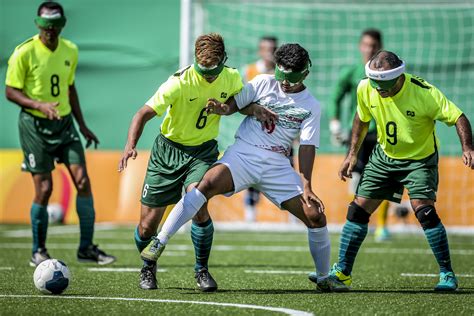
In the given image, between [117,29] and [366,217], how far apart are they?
1074cm

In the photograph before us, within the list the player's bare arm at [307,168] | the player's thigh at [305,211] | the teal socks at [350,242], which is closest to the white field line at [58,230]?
the teal socks at [350,242]

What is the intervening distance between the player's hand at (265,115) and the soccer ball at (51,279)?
1869mm

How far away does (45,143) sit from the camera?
1009cm

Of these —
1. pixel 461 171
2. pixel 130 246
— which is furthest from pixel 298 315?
pixel 461 171

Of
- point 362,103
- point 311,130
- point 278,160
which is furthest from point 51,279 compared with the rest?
point 362,103

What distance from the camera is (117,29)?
1830cm

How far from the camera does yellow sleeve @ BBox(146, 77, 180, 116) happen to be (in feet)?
25.8

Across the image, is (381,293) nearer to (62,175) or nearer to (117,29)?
(62,175)

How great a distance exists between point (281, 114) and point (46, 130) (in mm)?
3102

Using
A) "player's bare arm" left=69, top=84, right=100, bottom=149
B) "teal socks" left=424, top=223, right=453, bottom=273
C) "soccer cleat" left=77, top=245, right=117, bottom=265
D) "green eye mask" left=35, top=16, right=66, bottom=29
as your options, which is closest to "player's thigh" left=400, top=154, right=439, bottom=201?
"teal socks" left=424, top=223, right=453, bottom=273

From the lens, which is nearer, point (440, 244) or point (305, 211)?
point (305, 211)

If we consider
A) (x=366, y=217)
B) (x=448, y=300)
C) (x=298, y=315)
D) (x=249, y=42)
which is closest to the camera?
(x=298, y=315)

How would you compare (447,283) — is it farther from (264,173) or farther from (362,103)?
(264,173)

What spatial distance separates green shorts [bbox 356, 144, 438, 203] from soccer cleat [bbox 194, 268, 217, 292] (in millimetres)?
1469
